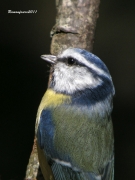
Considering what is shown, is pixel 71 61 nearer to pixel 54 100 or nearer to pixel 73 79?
pixel 73 79

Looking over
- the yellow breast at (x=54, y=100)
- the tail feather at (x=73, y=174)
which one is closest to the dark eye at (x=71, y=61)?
the yellow breast at (x=54, y=100)

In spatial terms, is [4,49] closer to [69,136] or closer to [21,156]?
[21,156]

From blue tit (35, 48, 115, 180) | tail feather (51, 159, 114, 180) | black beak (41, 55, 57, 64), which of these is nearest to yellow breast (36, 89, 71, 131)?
blue tit (35, 48, 115, 180)

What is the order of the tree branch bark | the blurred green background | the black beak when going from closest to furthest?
the black beak < the tree branch bark < the blurred green background

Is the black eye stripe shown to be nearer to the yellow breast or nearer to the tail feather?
the yellow breast

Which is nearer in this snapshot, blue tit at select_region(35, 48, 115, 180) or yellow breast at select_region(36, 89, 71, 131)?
blue tit at select_region(35, 48, 115, 180)

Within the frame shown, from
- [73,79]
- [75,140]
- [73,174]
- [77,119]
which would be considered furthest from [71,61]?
[73,174]
